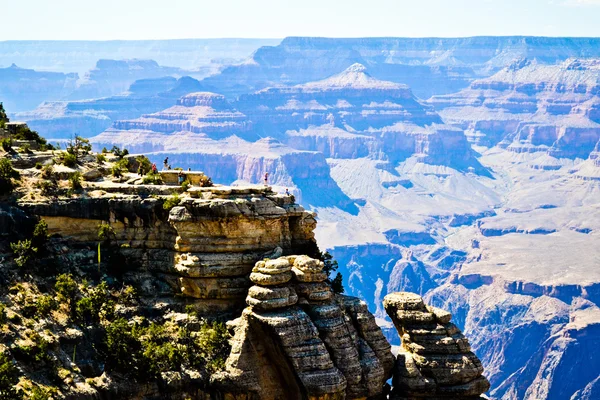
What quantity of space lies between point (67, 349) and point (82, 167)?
50.3ft

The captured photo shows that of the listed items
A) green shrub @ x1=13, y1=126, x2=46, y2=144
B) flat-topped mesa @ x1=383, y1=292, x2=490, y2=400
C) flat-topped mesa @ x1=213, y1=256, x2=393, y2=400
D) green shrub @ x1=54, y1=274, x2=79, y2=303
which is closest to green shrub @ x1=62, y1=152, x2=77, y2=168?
green shrub @ x1=13, y1=126, x2=46, y2=144

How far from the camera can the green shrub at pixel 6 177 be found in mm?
62594

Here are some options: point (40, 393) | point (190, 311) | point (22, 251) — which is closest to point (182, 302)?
point (190, 311)

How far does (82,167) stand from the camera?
68875 millimetres

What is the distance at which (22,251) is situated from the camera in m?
59.7

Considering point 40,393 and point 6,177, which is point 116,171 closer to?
point 6,177

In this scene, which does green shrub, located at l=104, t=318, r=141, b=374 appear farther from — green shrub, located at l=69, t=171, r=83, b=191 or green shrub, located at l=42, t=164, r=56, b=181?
Answer: green shrub, located at l=42, t=164, r=56, b=181

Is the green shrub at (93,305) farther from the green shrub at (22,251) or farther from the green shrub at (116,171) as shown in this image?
the green shrub at (116,171)

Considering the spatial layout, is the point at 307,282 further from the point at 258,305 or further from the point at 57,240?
the point at 57,240

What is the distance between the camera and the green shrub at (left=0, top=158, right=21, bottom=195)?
62594 mm

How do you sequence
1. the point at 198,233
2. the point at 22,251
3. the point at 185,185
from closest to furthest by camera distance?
the point at 22,251 → the point at 198,233 → the point at 185,185

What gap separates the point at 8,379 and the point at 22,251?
401 inches

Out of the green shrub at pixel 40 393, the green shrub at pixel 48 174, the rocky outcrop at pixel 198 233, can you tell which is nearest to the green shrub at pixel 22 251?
the rocky outcrop at pixel 198 233

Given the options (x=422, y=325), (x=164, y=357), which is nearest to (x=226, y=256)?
(x=164, y=357)
